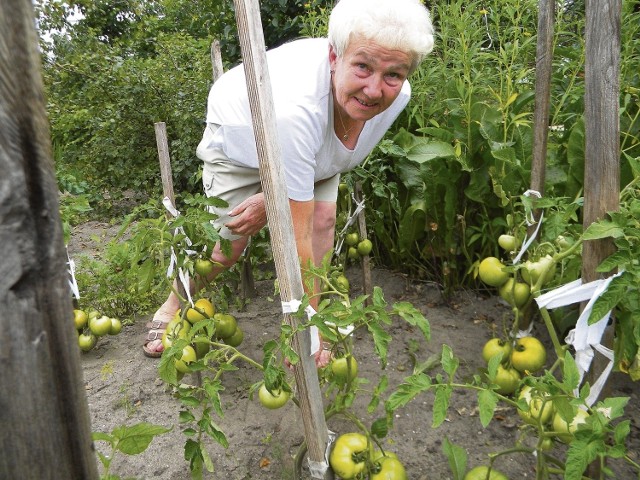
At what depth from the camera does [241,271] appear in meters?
2.79

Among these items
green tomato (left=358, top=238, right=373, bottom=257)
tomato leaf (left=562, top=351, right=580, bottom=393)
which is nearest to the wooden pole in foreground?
green tomato (left=358, top=238, right=373, bottom=257)

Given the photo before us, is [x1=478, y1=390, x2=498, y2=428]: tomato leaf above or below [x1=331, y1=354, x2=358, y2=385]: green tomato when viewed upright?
above

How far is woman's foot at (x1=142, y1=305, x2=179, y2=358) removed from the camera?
2.46 metres

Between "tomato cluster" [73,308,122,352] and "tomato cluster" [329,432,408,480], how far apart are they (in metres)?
1.41

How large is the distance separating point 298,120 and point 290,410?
110cm

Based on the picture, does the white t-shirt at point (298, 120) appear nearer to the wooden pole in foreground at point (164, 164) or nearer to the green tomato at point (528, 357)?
the wooden pole in foreground at point (164, 164)

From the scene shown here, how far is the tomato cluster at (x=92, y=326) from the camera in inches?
94.9

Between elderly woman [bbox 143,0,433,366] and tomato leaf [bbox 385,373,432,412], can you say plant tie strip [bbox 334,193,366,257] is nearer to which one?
elderly woman [bbox 143,0,433,366]

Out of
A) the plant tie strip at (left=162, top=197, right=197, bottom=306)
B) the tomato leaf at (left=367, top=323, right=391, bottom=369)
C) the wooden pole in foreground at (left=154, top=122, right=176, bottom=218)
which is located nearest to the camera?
the tomato leaf at (left=367, top=323, right=391, bottom=369)

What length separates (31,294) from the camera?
523 mm

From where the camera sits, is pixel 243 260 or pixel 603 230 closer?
pixel 603 230

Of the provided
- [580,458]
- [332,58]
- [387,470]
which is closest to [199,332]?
[387,470]

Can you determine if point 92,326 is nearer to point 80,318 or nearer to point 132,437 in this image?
point 80,318

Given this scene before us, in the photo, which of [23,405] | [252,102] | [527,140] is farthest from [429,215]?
[23,405]
